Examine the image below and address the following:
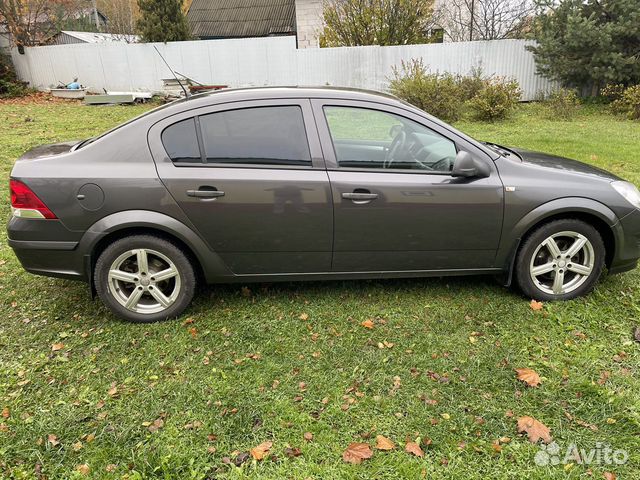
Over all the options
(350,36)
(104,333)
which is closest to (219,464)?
(104,333)

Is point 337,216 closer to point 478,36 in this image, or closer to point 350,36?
point 350,36

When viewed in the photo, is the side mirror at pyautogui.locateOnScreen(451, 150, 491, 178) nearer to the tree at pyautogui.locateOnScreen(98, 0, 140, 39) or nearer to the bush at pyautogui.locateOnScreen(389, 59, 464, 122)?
the bush at pyautogui.locateOnScreen(389, 59, 464, 122)

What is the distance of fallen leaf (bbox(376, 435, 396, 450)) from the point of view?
98.1 inches

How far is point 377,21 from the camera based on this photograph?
17281mm

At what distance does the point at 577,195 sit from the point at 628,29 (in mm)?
12197

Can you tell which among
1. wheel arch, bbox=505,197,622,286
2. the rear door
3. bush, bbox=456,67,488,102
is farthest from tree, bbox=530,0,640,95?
the rear door

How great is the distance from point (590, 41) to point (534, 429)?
45.5ft

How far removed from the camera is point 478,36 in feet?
68.4

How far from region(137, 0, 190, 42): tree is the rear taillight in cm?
1806

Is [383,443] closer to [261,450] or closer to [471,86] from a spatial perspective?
[261,450]

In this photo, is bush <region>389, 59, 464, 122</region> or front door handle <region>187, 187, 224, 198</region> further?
bush <region>389, 59, 464, 122</region>

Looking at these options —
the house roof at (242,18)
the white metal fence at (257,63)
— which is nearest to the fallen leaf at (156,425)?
the white metal fence at (257,63)

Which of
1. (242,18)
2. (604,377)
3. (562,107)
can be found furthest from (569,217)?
(242,18)

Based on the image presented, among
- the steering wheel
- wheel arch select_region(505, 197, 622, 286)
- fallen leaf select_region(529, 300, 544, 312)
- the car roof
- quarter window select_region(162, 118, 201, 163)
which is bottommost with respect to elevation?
fallen leaf select_region(529, 300, 544, 312)
